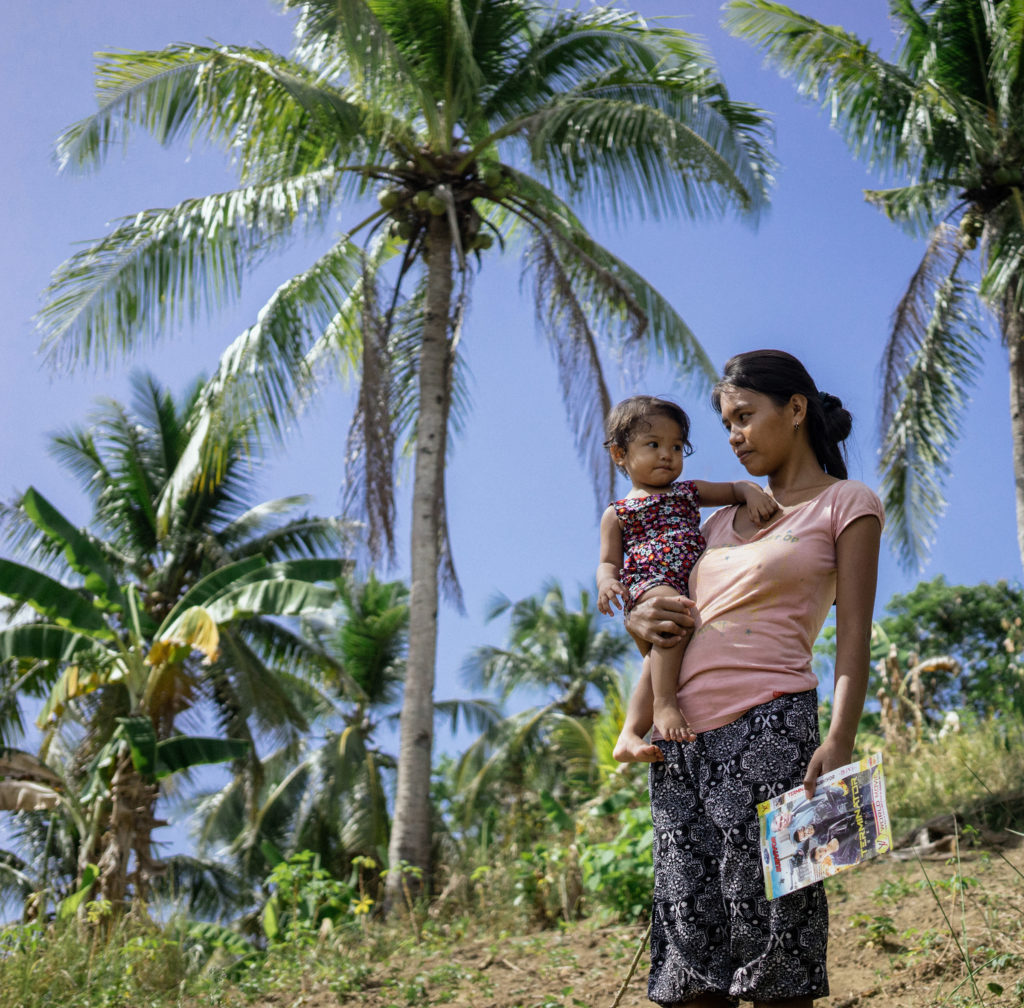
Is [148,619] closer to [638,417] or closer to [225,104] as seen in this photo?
[225,104]

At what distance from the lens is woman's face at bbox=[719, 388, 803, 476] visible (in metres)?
2.47

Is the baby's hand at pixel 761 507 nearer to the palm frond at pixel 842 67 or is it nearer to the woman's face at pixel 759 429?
the woman's face at pixel 759 429

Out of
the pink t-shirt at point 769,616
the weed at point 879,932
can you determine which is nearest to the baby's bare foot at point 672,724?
the pink t-shirt at point 769,616

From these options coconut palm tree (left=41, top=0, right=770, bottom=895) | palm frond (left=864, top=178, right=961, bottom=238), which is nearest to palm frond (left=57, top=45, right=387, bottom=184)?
coconut palm tree (left=41, top=0, right=770, bottom=895)

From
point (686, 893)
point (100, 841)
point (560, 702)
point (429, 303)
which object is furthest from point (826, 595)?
point (560, 702)

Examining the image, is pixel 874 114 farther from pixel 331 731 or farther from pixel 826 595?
pixel 331 731

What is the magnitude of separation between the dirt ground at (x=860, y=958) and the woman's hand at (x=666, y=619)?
169cm

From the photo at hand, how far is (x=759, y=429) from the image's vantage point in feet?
8.11

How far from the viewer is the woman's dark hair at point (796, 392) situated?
8.16 feet

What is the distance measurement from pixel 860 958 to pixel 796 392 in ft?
9.70

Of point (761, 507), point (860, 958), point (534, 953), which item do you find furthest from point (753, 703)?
point (534, 953)

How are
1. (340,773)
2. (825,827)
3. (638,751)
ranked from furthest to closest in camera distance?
1. (340,773)
2. (638,751)
3. (825,827)

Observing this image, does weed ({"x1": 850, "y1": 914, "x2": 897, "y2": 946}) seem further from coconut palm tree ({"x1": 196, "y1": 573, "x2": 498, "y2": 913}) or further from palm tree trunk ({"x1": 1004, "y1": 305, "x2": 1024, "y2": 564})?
coconut palm tree ({"x1": 196, "y1": 573, "x2": 498, "y2": 913})

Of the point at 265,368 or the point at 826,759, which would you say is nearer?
the point at 826,759
